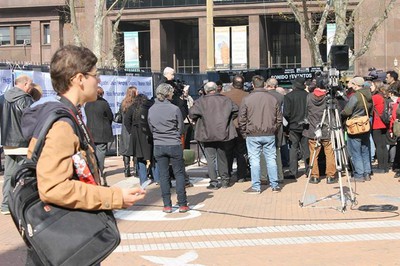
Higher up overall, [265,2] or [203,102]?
[265,2]

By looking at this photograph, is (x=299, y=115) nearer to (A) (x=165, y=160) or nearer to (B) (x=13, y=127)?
(A) (x=165, y=160)

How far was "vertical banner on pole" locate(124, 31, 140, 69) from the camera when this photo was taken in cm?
5538

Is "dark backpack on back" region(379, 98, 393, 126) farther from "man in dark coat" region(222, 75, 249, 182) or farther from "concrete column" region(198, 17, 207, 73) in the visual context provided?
"concrete column" region(198, 17, 207, 73)

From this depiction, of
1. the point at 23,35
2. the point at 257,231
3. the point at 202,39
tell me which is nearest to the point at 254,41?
the point at 202,39

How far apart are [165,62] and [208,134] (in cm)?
4525

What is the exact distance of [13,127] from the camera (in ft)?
29.3

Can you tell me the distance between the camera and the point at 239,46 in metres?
52.0

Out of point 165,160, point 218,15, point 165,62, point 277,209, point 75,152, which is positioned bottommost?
point 277,209

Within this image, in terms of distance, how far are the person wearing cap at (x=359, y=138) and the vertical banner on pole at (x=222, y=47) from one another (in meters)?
39.7

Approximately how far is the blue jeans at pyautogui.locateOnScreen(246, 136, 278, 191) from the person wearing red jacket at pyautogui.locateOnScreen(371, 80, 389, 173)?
323cm

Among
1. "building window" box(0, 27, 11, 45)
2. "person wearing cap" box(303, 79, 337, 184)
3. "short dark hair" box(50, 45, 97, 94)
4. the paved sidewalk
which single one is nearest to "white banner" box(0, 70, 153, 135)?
the paved sidewalk

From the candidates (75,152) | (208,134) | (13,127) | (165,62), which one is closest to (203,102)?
(208,134)

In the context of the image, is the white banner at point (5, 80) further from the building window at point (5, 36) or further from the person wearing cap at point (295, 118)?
the building window at point (5, 36)

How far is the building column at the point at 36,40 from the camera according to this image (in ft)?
190
